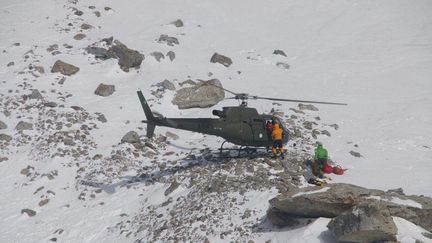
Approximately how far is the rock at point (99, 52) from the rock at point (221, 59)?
804 centimetres

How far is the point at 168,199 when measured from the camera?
18.4 metres

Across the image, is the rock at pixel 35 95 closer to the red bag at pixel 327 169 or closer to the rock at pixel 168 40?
the rock at pixel 168 40

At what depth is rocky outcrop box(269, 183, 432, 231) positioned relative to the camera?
12.7 metres

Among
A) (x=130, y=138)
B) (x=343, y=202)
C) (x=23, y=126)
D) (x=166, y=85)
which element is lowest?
(x=23, y=126)

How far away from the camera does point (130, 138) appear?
77.1 ft

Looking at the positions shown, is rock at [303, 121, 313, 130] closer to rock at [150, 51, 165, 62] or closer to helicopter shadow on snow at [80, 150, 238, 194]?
helicopter shadow on snow at [80, 150, 238, 194]

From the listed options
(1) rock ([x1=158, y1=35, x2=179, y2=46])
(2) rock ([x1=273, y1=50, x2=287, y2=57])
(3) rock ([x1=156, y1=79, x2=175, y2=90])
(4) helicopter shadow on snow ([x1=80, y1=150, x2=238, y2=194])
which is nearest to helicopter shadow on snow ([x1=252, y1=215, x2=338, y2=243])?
(4) helicopter shadow on snow ([x1=80, y1=150, x2=238, y2=194])

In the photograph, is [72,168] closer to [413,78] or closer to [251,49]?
[251,49]

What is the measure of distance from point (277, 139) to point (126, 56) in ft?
55.3

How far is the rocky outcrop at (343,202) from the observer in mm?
12703

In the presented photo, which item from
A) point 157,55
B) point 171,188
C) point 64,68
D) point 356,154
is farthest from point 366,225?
point 157,55

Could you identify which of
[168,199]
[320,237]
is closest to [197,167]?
[168,199]

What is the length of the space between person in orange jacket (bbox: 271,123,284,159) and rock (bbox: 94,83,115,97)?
45.7 ft

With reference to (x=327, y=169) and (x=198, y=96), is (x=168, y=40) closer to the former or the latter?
(x=198, y=96)
